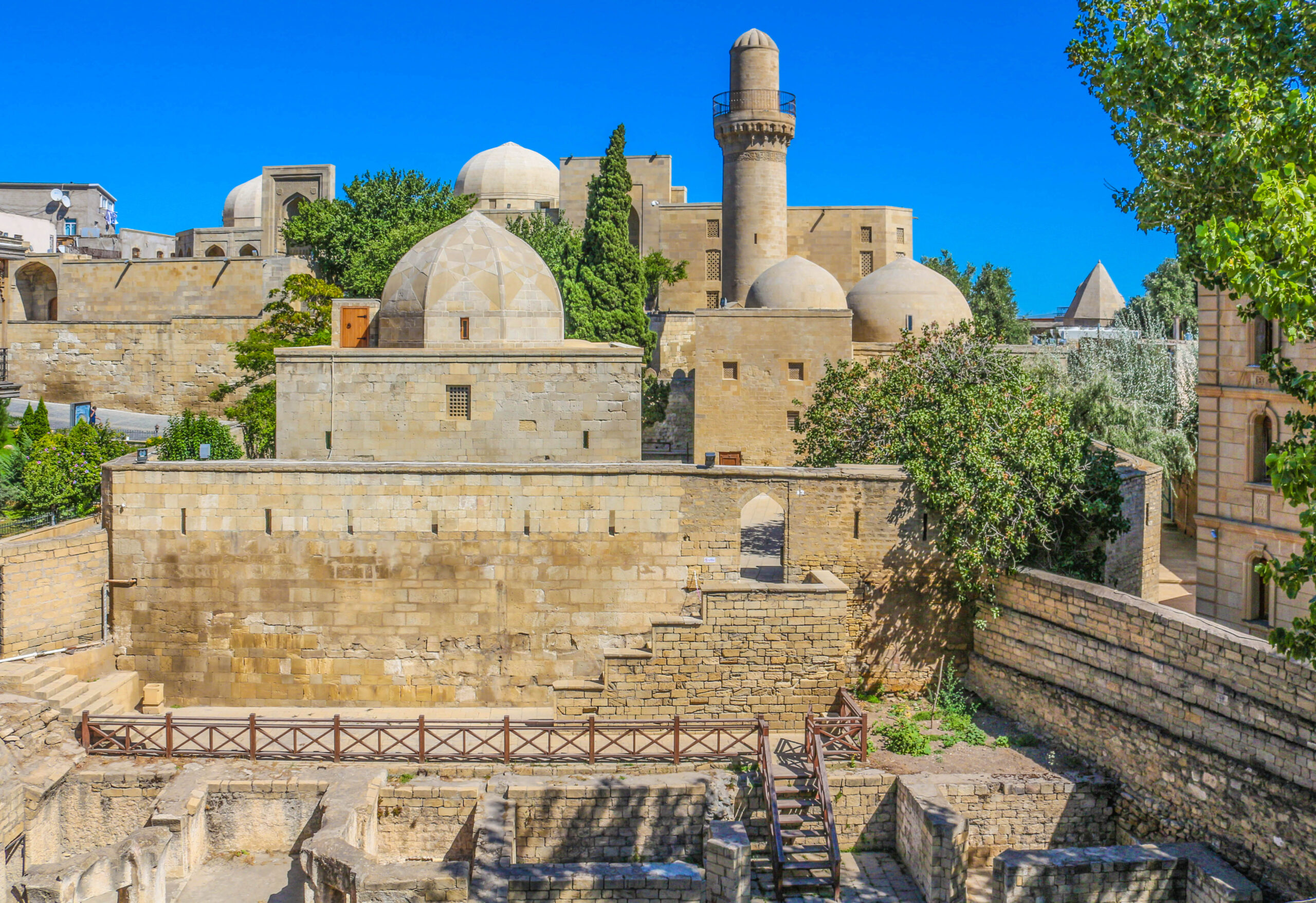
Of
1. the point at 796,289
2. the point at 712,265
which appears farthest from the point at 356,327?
the point at 712,265

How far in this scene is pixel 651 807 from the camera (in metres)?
13.0

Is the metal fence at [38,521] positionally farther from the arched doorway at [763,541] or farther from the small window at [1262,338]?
the small window at [1262,338]

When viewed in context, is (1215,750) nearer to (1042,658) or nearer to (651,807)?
(1042,658)

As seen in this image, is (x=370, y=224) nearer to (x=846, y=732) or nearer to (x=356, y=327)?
(x=356, y=327)

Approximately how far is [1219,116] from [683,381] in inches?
827

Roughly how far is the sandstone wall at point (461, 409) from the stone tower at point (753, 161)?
20592mm

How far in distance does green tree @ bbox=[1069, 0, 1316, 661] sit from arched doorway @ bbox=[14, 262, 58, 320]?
36608 millimetres

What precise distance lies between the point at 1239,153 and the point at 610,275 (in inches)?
882

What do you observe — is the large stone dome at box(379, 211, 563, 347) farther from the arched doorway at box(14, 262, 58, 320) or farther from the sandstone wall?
the arched doorway at box(14, 262, 58, 320)

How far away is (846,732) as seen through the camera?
13.8 meters

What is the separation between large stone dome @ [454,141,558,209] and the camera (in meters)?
47.6

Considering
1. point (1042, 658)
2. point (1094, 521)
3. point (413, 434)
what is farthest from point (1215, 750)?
A: point (413, 434)

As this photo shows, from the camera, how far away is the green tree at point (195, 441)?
1984 cm

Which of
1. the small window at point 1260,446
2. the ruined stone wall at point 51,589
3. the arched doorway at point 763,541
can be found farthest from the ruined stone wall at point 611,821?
the small window at point 1260,446
